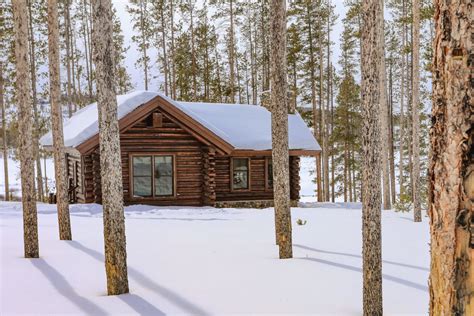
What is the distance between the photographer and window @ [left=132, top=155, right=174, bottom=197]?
1961 centimetres

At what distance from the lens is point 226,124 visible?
2327 cm

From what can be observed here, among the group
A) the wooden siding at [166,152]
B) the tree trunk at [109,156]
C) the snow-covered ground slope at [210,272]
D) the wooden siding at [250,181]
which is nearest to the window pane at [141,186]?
the wooden siding at [166,152]

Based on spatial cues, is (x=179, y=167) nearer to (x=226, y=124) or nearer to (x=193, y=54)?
(x=226, y=124)

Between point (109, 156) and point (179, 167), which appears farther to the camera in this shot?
point (179, 167)

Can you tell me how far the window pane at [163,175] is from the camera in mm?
20031

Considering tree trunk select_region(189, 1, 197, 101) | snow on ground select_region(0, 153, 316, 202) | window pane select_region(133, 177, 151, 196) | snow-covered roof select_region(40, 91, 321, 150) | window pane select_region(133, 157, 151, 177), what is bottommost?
snow on ground select_region(0, 153, 316, 202)

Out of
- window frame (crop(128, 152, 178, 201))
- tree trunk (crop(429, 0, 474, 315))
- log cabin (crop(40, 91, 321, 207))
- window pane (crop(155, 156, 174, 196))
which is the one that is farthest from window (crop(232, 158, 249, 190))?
tree trunk (crop(429, 0, 474, 315))

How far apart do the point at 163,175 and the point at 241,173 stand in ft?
13.9

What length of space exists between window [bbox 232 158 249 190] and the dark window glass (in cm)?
450

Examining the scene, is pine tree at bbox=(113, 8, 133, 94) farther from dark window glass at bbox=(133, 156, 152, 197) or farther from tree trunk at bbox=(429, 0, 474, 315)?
tree trunk at bbox=(429, 0, 474, 315)

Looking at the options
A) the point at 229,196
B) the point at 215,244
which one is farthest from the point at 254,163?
the point at 215,244

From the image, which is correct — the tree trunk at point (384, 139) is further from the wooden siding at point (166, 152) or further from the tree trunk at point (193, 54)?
the tree trunk at point (193, 54)

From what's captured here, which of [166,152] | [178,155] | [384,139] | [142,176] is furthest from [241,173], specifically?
[384,139]

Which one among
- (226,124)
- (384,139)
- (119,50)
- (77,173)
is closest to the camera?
(384,139)
